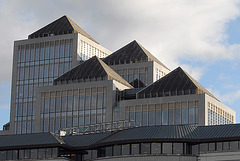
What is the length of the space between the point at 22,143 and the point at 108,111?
124 feet

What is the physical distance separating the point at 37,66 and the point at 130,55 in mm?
23468

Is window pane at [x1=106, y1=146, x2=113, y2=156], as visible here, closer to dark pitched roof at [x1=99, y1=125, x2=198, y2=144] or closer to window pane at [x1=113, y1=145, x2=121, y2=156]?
window pane at [x1=113, y1=145, x2=121, y2=156]

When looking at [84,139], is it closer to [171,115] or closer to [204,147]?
[204,147]

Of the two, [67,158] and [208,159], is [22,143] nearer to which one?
[67,158]

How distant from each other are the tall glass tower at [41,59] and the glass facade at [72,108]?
1655cm

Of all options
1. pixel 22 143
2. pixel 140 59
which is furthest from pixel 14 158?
pixel 140 59

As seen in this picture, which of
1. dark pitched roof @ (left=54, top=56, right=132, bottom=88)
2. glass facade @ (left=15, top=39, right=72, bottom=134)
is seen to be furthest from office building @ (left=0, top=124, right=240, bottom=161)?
glass facade @ (left=15, top=39, right=72, bottom=134)

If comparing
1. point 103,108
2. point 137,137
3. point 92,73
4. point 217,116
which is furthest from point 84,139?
point 217,116

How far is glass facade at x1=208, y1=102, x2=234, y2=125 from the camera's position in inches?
5492

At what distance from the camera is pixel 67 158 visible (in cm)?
10475

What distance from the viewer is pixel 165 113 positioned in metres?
139

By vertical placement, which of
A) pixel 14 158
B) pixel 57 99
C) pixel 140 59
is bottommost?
pixel 14 158

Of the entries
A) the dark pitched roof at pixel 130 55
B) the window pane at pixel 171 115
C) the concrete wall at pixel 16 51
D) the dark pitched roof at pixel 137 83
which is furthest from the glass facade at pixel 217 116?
the concrete wall at pixel 16 51

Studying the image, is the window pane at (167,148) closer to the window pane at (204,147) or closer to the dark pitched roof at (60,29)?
the window pane at (204,147)
